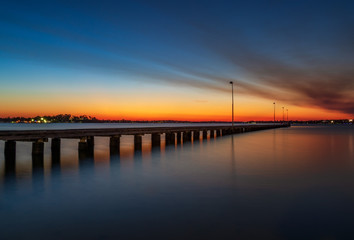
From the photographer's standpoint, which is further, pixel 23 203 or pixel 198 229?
pixel 23 203

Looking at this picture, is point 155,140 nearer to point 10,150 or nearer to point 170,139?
point 170,139

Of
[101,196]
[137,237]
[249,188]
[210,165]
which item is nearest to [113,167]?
[210,165]

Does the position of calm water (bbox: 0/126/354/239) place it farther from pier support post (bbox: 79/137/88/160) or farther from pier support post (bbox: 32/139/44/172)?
pier support post (bbox: 79/137/88/160)

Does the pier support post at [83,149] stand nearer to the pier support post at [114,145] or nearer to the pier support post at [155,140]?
the pier support post at [114,145]

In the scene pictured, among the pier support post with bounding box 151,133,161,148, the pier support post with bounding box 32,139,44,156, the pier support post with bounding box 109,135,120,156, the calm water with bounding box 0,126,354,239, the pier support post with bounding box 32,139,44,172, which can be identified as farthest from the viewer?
the pier support post with bounding box 151,133,161,148

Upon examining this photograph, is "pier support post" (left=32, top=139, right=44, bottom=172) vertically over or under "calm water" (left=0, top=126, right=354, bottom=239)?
over

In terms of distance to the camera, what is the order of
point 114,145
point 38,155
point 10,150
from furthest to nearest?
point 114,145, point 38,155, point 10,150

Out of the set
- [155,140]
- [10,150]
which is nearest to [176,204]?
[10,150]

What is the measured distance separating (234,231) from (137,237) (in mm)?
2304

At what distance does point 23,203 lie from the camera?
10164mm

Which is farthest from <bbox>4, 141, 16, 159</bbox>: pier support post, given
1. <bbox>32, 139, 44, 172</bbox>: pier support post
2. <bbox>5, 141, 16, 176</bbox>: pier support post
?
<bbox>32, 139, 44, 172</bbox>: pier support post

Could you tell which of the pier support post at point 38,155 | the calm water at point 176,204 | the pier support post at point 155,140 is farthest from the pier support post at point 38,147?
the pier support post at point 155,140

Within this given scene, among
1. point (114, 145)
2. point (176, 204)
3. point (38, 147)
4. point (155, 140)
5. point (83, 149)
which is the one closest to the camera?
point (176, 204)

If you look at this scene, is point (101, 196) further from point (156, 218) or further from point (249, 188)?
point (249, 188)
